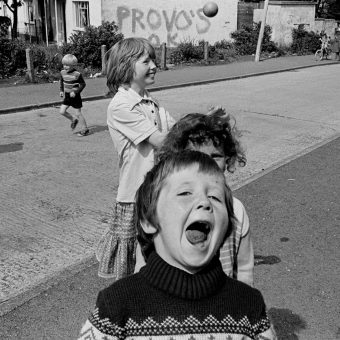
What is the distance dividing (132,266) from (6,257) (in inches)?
75.8

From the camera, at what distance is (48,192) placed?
6.66m

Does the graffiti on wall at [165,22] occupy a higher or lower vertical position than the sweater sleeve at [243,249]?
higher

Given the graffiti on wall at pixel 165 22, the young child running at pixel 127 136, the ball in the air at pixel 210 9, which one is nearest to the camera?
the young child running at pixel 127 136

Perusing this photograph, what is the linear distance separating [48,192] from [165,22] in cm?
2185

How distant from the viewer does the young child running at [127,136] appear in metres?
3.26

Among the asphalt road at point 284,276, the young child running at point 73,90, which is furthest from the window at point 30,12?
the asphalt road at point 284,276

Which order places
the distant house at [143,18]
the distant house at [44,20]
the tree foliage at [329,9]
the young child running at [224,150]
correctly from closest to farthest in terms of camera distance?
1. the young child running at [224,150]
2. the distant house at [143,18]
3. the distant house at [44,20]
4. the tree foliage at [329,9]

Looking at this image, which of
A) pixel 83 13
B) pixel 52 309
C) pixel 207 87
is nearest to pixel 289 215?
pixel 52 309

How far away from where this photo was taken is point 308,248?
517 centimetres

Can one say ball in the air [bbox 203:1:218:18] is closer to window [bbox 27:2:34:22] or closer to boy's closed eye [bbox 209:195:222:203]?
window [bbox 27:2:34:22]

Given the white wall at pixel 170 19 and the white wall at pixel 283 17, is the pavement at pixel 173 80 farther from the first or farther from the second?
the white wall at pixel 170 19

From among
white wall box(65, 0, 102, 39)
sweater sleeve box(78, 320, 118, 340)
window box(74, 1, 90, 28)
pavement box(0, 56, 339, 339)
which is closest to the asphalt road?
pavement box(0, 56, 339, 339)

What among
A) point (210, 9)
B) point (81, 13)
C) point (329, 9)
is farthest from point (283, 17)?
point (329, 9)

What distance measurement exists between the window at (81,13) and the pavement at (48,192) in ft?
45.7
